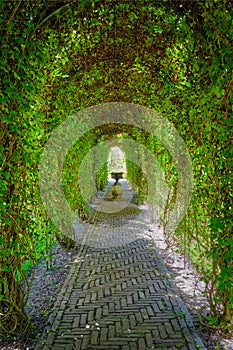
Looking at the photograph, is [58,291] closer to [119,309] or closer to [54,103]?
[119,309]

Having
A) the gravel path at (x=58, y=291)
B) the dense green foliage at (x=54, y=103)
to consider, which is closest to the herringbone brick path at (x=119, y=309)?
the gravel path at (x=58, y=291)

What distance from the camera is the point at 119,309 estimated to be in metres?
3.59

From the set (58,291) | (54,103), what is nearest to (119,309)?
(58,291)

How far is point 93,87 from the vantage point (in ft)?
21.8

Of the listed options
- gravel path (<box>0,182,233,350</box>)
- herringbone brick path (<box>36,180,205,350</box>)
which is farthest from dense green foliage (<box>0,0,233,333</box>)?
herringbone brick path (<box>36,180,205,350</box>)

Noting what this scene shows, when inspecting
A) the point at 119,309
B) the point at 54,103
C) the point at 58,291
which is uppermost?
the point at 54,103

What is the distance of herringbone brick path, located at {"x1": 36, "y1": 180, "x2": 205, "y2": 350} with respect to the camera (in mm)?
2949

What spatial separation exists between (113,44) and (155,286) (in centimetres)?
346

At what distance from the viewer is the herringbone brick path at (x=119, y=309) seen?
295 centimetres

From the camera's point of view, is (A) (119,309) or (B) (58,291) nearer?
(A) (119,309)

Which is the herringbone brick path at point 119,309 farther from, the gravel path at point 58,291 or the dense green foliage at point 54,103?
the dense green foliage at point 54,103

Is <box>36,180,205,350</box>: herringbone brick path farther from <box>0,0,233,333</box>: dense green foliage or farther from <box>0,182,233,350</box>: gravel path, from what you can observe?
<box>0,0,233,333</box>: dense green foliage

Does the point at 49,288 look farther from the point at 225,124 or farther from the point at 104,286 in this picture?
the point at 225,124

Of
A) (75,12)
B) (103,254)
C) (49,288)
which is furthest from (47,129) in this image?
(103,254)
